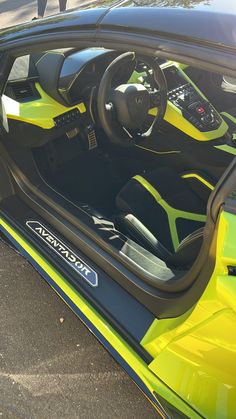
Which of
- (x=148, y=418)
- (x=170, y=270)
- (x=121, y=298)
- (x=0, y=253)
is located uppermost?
(x=170, y=270)

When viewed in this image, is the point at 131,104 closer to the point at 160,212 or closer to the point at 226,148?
the point at 160,212

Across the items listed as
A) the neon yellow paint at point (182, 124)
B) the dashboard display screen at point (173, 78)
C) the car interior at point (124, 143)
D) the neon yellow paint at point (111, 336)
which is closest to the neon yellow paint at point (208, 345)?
the neon yellow paint at point (111, 336)

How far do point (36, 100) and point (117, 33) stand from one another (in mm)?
1003

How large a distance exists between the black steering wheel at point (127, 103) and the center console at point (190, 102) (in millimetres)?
427

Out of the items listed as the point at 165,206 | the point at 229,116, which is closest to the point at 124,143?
the point at 165,206

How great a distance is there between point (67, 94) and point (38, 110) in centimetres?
18

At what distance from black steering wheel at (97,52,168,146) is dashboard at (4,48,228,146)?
76 millimetres

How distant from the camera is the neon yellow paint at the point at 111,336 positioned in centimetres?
138

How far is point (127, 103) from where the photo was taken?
1977mm

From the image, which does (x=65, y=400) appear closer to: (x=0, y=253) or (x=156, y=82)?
(x=0, y=253)

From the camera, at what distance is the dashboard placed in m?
2.16

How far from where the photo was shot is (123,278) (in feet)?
5.47

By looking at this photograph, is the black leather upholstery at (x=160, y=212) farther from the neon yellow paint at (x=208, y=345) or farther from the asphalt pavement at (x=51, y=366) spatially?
the asphalt pavement at (x=51, y=366)

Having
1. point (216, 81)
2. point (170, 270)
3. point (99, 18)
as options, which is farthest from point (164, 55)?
point (216, 81)
